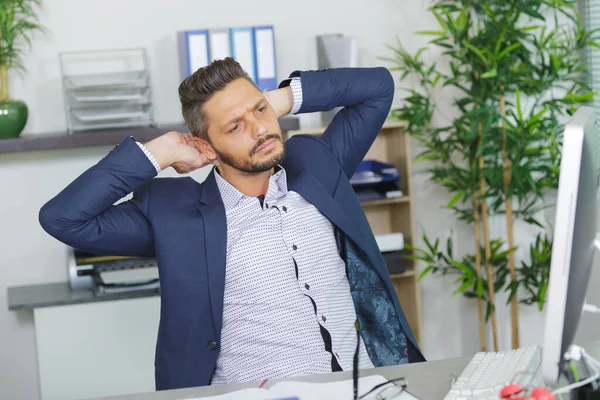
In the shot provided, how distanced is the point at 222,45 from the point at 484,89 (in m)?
1.08

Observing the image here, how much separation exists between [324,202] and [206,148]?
0.34m

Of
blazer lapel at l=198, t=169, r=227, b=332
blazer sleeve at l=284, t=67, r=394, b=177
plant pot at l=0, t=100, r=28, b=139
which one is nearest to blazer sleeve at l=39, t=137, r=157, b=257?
blazer lapel at l=198, t=169, r=227, b=332

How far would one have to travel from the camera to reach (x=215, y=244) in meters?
2.18

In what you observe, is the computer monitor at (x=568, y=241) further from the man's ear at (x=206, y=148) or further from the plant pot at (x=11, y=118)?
the plant pot at (x=11, y=118)

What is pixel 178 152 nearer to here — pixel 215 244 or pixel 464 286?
pixel 215 244

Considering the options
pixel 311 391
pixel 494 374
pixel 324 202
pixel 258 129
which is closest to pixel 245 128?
pixel 258 129

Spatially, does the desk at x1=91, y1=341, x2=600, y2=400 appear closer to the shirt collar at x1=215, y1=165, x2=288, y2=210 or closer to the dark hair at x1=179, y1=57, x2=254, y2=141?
the shirt collar at x1=215, y1=165, x2=288, y2=210

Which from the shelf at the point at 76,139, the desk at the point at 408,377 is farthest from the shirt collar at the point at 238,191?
the shelf at the point at 76,139

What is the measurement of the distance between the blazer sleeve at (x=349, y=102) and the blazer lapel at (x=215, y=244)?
367mm

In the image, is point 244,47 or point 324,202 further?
point 244,47

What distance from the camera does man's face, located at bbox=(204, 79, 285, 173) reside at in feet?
7.22

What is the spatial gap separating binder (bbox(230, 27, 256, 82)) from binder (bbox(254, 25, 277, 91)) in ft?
0.07

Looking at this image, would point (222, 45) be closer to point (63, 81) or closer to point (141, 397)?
point (63, 81)

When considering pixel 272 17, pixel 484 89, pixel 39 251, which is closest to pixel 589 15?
pixel 484 89
